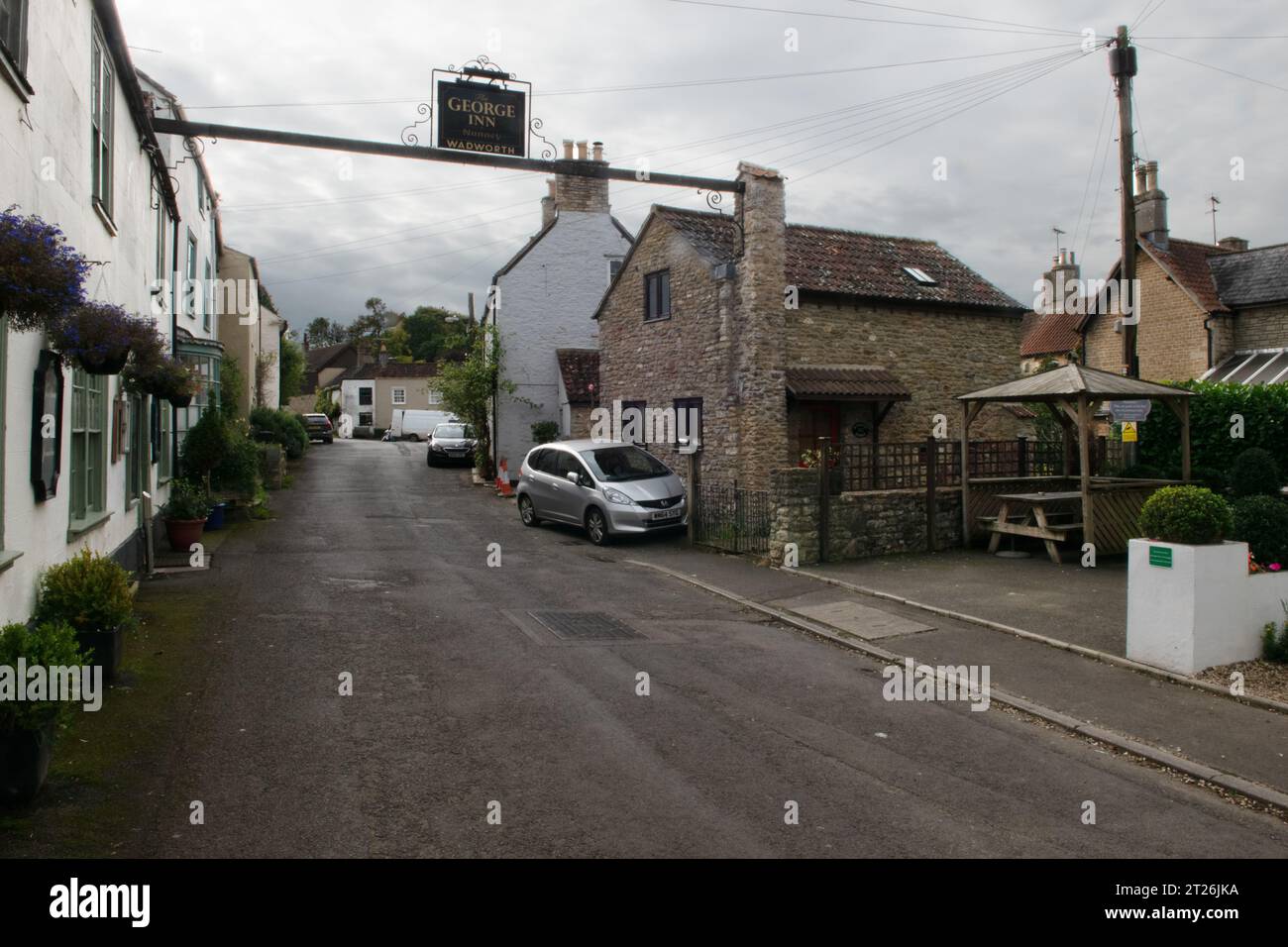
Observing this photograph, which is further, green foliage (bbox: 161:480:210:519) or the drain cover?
green foliage (bbox: 161:480:210:519)

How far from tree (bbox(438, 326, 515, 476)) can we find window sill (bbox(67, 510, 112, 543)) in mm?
18181

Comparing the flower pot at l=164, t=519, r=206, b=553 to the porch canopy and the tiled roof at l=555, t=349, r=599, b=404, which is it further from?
the tiled roof at l=555, t=349, r=599, b=404

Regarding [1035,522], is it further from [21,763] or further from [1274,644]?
[21,763]

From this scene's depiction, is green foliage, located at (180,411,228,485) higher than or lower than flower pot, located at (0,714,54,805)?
higher

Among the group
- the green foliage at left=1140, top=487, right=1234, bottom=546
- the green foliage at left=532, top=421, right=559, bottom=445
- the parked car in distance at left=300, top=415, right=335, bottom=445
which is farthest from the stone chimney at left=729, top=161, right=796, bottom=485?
the parked car in distance at left=300, top=415, right=335, bottom=445

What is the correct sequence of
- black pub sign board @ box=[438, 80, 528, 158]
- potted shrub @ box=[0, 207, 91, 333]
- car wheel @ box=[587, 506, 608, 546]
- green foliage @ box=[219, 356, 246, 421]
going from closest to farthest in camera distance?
potted shrub @ box=[0, 207, 91, 333] → black pub sign board @ box=[438, 80, 528, 158] → car wheel @ box=[587, 506, 608, 546] → green foliage @ box=[219, 356, 246, 421]

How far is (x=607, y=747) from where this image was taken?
19.8ft

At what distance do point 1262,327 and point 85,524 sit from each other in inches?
1149

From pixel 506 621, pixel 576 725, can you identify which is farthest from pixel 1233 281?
pixel 576 725

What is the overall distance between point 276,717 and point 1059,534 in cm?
1133

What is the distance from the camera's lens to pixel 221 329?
28.7 metres

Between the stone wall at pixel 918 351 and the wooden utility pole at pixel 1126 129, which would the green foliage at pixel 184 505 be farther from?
the wooden utility pole at pixel 1126 129

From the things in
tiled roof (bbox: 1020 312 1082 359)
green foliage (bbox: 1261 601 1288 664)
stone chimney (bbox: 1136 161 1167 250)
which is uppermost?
stone chimney (bbox: 1136 161 1167 250)

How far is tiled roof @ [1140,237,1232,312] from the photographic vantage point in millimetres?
27047
